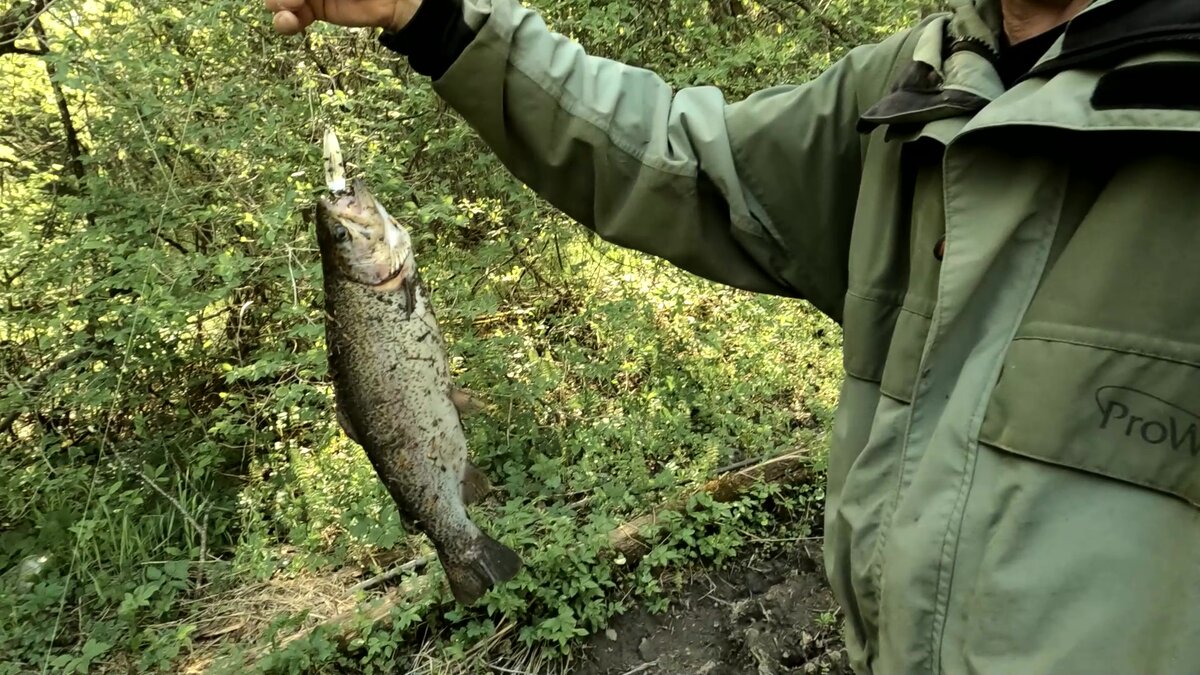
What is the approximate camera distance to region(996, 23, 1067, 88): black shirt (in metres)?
1.44

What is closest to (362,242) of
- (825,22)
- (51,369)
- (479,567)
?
(479,567)

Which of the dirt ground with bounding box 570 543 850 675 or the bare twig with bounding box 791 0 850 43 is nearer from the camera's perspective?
the dirt ground with bounding box 570 543 850 675

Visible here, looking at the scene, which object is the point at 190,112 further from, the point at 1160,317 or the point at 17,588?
the point at 1160,317

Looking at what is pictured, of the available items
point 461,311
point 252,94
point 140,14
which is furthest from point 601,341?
point 140,14

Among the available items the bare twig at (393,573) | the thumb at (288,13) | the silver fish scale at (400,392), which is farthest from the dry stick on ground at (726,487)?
the thumb at (288,13)

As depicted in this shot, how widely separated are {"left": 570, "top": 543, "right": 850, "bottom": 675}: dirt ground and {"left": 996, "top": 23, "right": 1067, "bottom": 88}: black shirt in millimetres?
2548

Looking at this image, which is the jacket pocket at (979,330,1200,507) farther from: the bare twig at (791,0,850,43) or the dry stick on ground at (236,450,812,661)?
the bare twig at (791,0,850,43)

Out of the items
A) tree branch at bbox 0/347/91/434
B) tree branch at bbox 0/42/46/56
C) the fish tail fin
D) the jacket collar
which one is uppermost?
the jacket collar

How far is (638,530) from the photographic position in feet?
12.5

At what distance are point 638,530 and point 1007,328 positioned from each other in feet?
9.18

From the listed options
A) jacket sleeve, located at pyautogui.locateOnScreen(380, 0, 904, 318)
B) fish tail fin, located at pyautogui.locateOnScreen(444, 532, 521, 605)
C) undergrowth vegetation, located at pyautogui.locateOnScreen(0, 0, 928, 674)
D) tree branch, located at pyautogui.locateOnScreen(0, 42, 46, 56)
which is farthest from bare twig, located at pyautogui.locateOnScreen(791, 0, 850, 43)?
tree branch, located at pyautogui.locateOnScreen(0, 42, 46, 56)

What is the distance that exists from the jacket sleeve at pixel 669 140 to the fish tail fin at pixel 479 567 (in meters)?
0.96

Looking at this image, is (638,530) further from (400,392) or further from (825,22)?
(825,22)

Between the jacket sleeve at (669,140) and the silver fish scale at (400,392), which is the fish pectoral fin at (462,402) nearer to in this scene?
the silver fish scale at (400,392)
